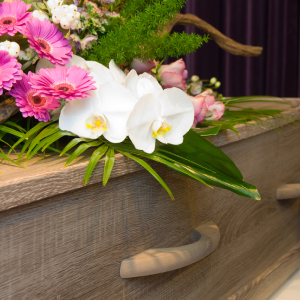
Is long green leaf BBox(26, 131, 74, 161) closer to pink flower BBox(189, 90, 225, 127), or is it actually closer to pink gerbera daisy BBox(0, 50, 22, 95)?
pink gerbera daisy BBox(0, 50, 22, 95)

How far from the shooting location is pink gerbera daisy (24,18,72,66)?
369 millimetres

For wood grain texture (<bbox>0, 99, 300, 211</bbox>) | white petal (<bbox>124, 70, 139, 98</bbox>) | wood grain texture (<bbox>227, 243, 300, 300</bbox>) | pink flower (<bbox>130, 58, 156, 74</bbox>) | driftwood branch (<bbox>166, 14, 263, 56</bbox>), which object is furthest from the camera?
driftwood branch (<bbox>166, 14, 263, 56</bbox>)

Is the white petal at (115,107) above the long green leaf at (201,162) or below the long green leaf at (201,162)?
above

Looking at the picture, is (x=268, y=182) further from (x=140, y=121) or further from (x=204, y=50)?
(x=204, y=50)

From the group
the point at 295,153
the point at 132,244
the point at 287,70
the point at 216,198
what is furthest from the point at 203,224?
the point at 287,70

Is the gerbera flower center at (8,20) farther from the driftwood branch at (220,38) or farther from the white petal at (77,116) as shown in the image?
the driftwood branch at (220,38)

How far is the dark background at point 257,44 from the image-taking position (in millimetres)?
1886

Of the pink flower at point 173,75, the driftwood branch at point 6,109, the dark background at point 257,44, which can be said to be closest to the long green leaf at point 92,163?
the driftwood branch at point 6,109

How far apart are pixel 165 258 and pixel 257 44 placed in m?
1.76

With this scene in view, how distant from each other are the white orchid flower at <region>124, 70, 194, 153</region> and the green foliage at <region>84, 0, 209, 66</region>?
0.17ft

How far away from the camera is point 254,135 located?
0.65 metres

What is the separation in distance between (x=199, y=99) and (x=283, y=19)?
1.61 m

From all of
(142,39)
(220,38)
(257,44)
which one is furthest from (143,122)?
(257,44)

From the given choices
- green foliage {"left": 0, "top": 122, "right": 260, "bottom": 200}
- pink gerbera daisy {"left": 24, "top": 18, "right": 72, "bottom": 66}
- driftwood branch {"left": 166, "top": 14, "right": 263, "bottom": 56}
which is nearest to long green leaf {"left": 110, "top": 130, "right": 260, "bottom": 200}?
green foliage {"left": 0, "top": 122, "right": 260, "bottom": 200}
